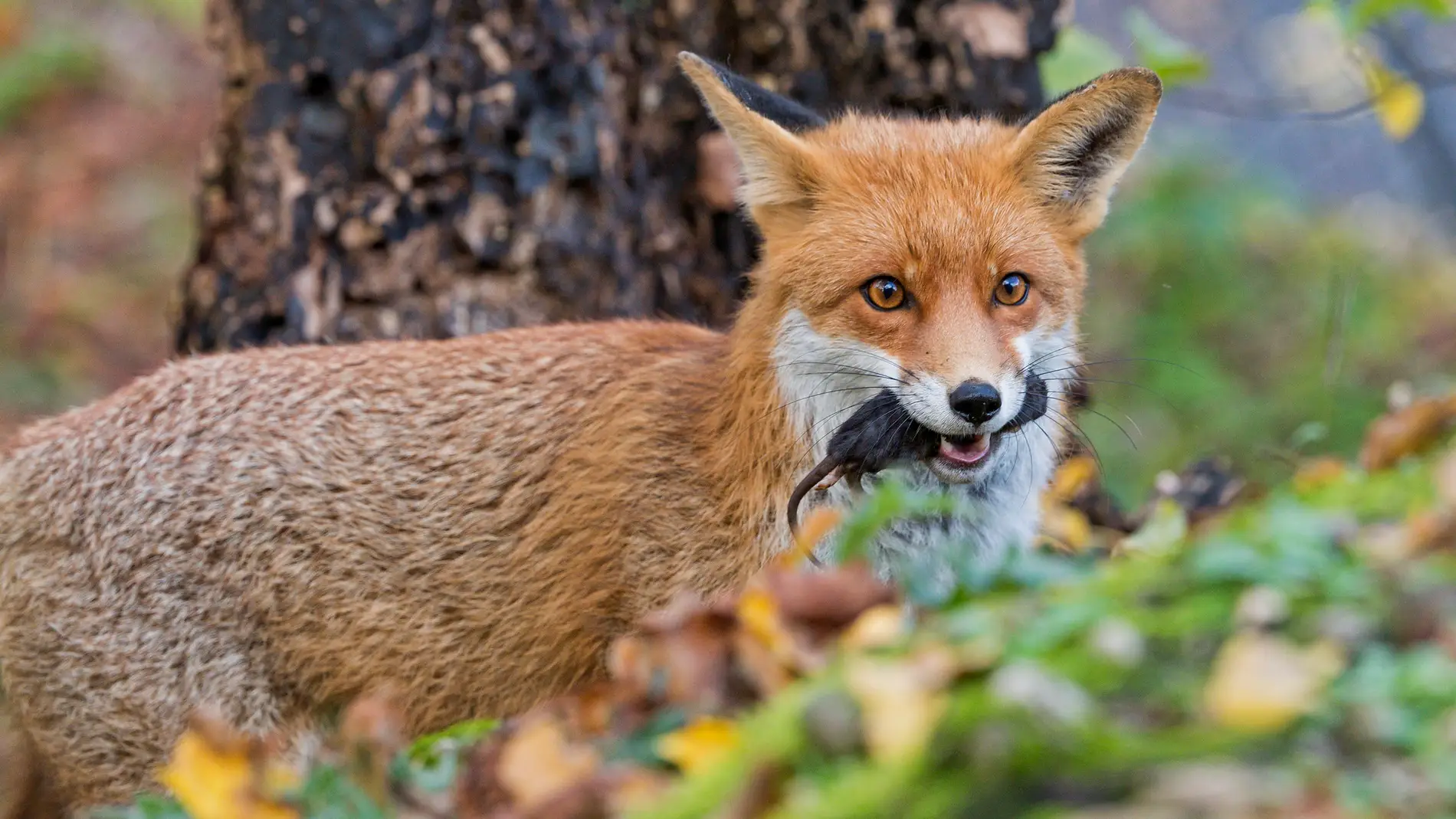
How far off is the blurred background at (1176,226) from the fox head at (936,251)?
4393 millimetres

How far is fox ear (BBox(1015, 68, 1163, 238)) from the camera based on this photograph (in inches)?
184

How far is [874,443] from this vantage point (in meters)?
4.30

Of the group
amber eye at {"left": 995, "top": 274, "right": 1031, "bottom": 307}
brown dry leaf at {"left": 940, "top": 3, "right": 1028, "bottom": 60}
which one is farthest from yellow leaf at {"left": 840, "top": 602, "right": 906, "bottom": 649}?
brown dry leaf at {"left": 940, "top": 3, "right": 1028, "bottom": 60}

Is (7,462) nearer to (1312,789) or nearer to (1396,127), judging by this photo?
(1312,789)

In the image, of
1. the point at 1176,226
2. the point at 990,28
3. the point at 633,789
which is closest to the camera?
the point at 633,789

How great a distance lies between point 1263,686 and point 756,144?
328 cm

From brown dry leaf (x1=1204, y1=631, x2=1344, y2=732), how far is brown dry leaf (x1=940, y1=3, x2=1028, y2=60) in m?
5.11

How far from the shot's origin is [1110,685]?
206cm

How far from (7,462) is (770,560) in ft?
10.0

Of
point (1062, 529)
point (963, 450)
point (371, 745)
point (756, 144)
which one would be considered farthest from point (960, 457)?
point (371, 745)

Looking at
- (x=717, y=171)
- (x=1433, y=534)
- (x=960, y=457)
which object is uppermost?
(x=717, y=171)

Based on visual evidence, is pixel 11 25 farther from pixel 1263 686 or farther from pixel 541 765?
pixel 1263 686

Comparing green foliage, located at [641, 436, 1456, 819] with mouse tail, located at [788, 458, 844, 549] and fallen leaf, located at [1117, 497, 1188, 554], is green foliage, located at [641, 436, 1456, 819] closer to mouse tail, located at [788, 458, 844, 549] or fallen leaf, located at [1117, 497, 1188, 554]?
fallen leaf, located at [1117, 497, 1188, 554]

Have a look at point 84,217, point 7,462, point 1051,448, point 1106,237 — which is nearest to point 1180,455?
point 1106,237
